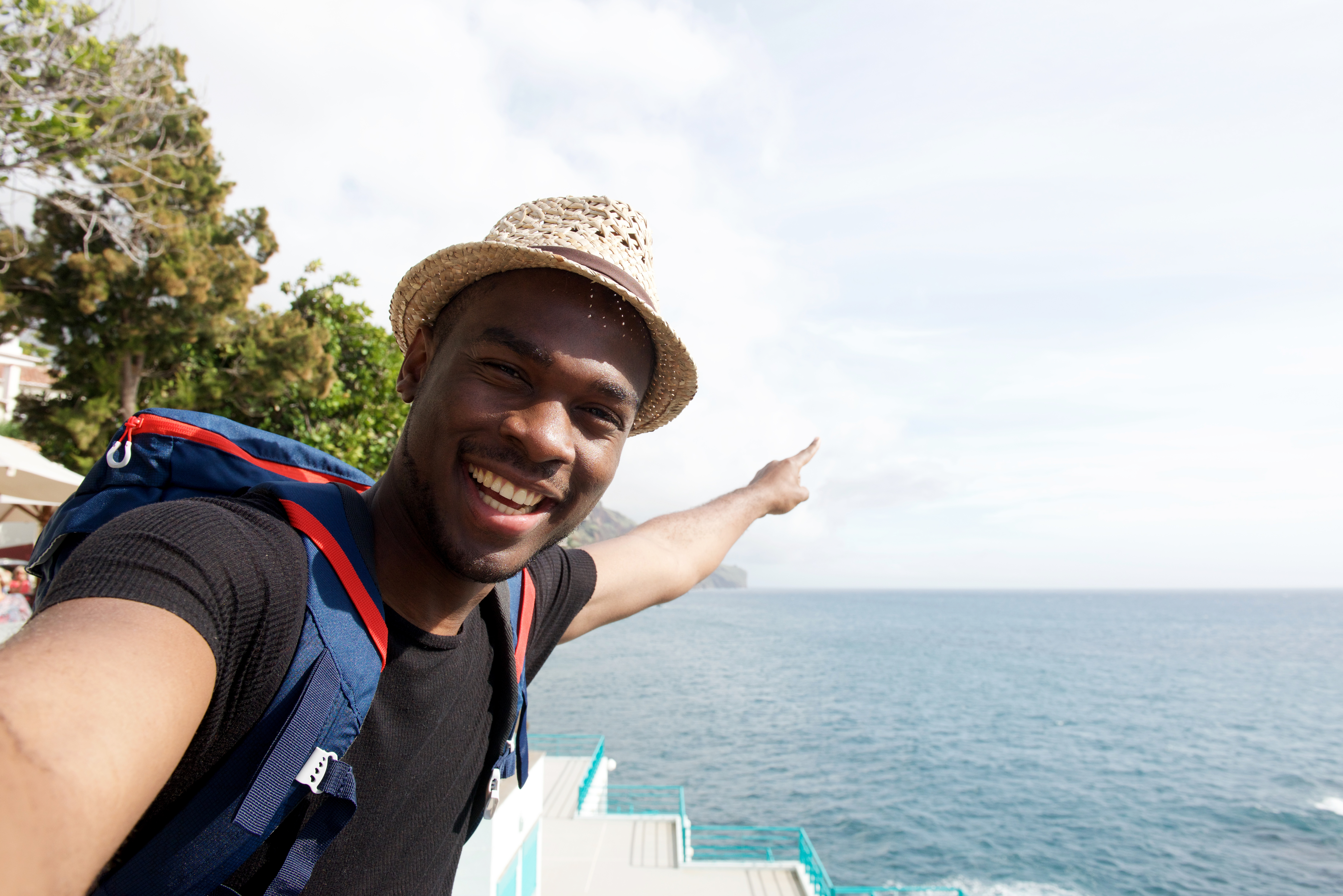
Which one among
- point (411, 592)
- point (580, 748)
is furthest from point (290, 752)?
point (580, 748)

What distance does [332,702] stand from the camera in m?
1.23

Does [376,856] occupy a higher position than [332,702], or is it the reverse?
[332,702]

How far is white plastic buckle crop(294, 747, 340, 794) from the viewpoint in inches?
46.1

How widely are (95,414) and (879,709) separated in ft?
207

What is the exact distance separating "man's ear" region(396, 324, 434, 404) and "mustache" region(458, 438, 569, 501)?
0.35m

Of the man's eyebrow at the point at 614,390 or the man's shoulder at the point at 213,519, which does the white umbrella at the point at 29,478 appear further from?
the man's eyebrow at the point at 614,390

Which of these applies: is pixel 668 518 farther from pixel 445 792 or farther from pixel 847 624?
pixel 847 624

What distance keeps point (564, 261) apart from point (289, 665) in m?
0.93

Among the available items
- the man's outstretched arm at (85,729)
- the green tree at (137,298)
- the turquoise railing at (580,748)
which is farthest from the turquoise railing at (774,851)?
the green tree at (137,298)

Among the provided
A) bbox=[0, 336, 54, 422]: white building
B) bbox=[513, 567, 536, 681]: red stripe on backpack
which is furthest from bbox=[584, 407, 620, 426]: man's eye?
bbox=[0, 336, 54, 422]: white building

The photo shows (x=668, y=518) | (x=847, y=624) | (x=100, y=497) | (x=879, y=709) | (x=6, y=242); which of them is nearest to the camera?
(x=100, y=497)

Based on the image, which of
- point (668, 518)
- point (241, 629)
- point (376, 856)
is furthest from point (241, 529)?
point (668, 518)

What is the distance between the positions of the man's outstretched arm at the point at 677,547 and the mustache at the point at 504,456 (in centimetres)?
88

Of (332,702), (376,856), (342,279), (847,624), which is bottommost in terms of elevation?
(847,624)
